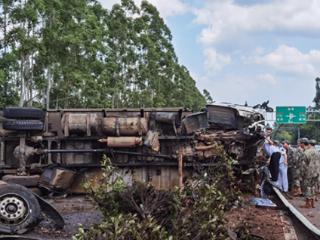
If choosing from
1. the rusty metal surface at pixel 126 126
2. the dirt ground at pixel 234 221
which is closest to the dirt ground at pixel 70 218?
the dirt ground at pixel 234 221

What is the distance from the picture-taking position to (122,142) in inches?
648

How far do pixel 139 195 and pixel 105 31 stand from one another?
108 ft

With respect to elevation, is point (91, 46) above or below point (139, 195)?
above

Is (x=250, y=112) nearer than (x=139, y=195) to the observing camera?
No

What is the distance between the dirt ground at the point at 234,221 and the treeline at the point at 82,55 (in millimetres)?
10040

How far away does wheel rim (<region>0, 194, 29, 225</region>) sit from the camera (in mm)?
9453

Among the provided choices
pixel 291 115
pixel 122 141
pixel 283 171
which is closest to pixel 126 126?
pixel 122 141

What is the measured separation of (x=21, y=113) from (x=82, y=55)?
17661 mm

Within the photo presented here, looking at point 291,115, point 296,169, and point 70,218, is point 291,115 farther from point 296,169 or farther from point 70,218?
point 70,218

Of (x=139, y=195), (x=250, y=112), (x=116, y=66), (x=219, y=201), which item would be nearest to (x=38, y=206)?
(x=139, y=195)

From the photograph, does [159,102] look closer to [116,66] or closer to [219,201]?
[116,66]

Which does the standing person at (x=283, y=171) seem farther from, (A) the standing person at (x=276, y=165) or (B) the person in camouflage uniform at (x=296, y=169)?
(B) the person in camouflage uniform at (x=296, y=169)

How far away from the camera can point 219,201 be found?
24.4 ft

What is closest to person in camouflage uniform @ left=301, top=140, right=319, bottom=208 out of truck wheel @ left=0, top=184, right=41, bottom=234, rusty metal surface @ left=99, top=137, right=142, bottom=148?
rusty metal surface @ left=99, top=137, right=142, bottom=148
